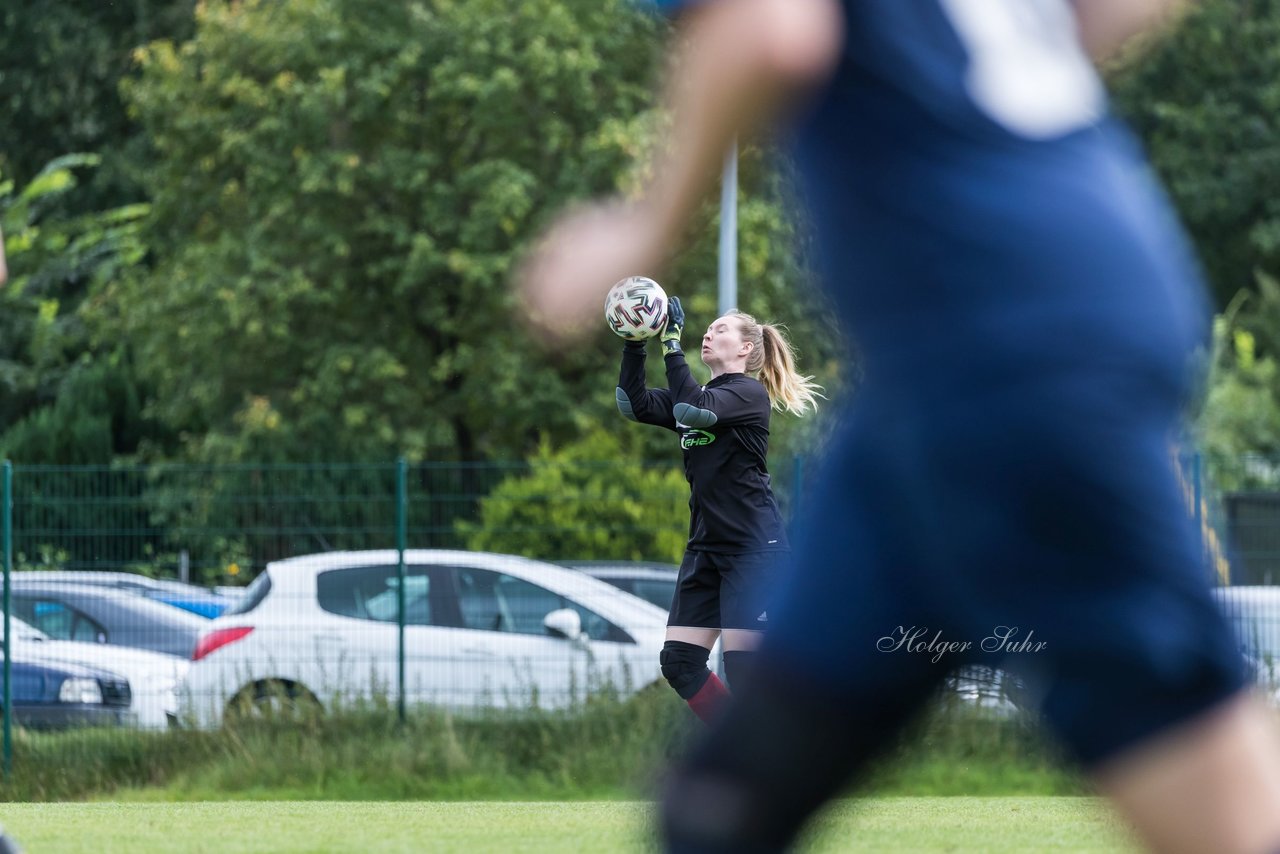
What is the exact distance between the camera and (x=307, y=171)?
24.9 m

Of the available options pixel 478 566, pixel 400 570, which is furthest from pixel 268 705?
pixel 478 566

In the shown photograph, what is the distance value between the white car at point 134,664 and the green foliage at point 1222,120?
104 feet

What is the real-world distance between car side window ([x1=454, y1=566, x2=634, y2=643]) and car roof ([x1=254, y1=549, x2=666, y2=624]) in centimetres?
6

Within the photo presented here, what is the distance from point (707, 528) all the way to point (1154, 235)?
5.27 m

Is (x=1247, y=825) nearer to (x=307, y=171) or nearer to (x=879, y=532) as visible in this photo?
(x=879, y=532)

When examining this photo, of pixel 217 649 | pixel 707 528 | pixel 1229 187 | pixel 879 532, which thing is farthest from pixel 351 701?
pixel 1229 187

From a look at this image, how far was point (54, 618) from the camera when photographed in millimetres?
12664

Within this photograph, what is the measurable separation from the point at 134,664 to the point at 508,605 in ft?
8.27

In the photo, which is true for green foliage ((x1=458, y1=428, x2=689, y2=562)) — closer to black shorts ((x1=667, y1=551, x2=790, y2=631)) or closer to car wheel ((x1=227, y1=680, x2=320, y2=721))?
car wheel ((x1=227, y1=680, x2=320, y2=721))

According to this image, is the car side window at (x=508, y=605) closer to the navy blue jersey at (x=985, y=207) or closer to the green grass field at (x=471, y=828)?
the green grass field at (x=471, y=828)

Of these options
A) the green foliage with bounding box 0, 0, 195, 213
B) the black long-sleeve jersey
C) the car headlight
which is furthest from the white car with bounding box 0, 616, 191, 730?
the green foliage with bounding box 0, 0, 195, 213

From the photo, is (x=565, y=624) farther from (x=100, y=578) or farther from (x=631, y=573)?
(x=100, y=578)

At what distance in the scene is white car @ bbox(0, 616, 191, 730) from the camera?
1273cm

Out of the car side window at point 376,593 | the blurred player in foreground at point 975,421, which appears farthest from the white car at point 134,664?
the blurred player in foreground at point 975,421
